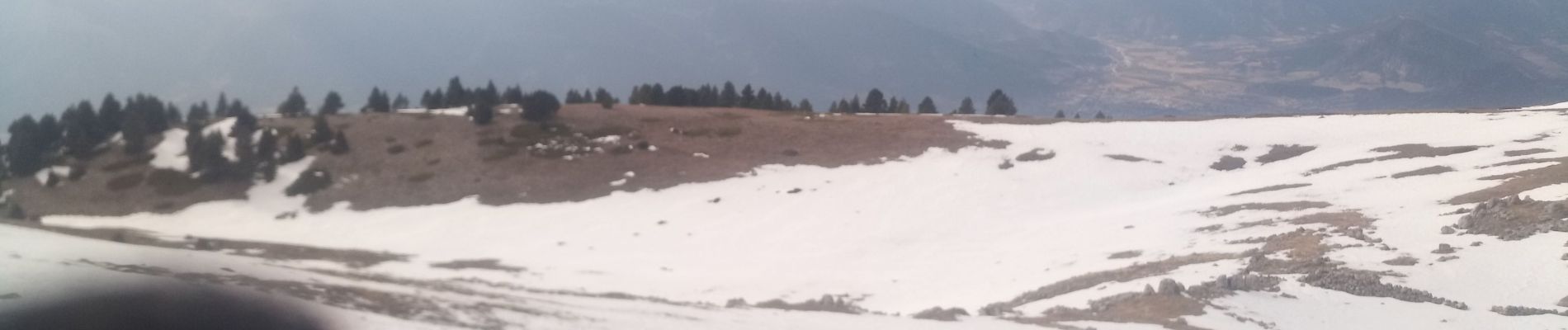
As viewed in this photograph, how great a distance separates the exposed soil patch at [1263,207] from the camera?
28375mm

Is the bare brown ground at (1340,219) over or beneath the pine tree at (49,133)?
beneath

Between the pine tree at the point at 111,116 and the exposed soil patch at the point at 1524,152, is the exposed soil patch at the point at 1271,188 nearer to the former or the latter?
the exposed soil patch at the point at 1524,152

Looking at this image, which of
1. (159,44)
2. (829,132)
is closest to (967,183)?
(829,132)

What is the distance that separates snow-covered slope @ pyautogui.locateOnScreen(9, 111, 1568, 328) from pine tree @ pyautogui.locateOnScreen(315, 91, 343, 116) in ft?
19.4

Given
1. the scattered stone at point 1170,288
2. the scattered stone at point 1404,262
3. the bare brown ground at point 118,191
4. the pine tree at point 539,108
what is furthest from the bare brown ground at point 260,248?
the scattered stone at point 1404,262

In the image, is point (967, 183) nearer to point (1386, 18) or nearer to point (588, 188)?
point (588, 188)

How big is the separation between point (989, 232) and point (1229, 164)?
47.8 feet

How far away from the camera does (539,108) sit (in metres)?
47.9

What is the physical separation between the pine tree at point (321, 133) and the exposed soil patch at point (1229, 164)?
36230mm

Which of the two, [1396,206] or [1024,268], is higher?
[1396,206]

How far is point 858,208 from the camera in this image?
35875mm

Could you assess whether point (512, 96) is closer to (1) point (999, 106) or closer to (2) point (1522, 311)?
(1) point (999, 106)

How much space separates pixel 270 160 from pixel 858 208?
915 inches

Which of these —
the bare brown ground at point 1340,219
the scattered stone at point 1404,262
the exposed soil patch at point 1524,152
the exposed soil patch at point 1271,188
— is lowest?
the scattered stone at point 1404,262
